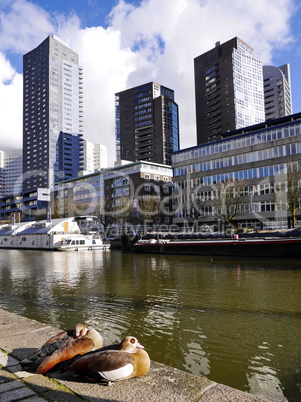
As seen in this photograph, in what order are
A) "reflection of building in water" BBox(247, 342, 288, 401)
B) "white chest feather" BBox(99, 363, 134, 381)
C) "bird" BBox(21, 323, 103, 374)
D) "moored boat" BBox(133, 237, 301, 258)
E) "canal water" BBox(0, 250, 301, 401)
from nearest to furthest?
"white chest feather" BBox(99, 363, 134, 381)
"bird" BBox(21, 323, 103, 374)
"reflection of building in water" BBox(247, 342, 288, 401)
"canal water" BBox(0, 250, 301, 401)
"moored boat" BBox(133, 237, 301, 258)

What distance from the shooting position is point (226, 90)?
164375 millimetres

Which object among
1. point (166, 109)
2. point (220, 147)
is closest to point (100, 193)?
point (220, 147)

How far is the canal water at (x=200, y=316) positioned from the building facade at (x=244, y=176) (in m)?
Result: 44.3

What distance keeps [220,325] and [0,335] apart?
758 centimetres

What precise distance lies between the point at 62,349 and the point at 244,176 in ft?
249

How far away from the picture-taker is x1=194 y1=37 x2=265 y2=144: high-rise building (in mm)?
162738

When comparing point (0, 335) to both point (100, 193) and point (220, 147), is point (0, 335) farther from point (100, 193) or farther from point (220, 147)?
point (100, 193)

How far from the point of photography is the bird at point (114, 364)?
517cm

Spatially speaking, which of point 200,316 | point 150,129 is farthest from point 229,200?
point 150,129

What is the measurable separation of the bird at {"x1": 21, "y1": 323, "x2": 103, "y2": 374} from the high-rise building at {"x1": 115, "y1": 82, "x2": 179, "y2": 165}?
178720 millimetres

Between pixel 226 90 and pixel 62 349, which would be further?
pixel 226 90

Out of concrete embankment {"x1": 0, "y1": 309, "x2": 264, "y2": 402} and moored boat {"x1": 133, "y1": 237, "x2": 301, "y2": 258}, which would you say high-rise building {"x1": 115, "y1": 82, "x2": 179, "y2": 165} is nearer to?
moored boat {"x1": 133, "y1": 237, "x2": 301, "y2": 258}

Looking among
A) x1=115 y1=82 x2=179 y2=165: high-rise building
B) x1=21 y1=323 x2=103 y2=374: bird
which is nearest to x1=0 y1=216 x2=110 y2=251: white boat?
x1=21 y1=323 x2=103 y2=374: bird

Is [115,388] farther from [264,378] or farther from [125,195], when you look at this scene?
[125,195]
